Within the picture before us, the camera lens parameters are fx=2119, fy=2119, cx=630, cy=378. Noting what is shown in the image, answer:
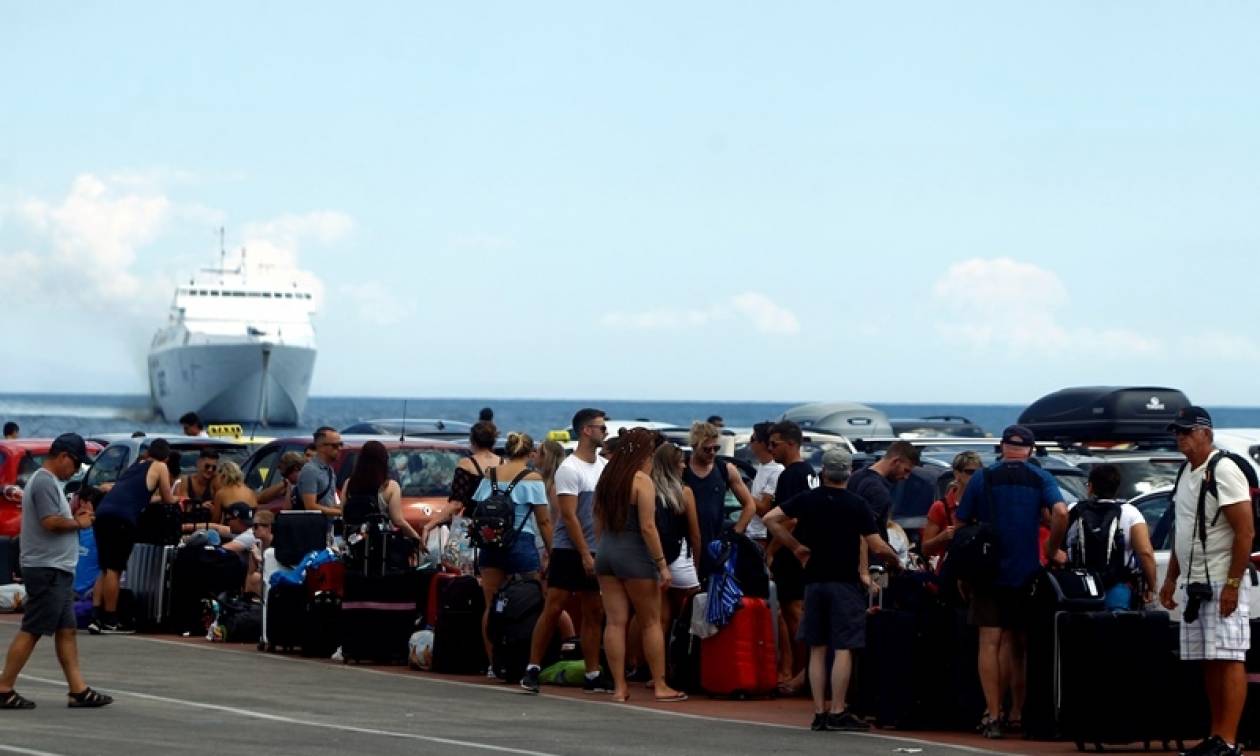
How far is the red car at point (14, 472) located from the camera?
22203 mm

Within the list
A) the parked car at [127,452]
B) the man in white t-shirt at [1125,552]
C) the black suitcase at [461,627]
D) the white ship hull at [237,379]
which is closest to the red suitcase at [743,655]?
the black suitcase at [461,627]

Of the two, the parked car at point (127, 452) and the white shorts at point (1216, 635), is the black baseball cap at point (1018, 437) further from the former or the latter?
the parked car at point (127, 452)

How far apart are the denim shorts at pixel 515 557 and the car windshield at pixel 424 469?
3616 mm

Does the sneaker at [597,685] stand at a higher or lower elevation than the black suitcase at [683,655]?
lower

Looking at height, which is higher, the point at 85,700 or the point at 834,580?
the point at 834,580

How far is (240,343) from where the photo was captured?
348 ft

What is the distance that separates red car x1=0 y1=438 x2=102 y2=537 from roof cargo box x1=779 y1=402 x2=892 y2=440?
13.7 m

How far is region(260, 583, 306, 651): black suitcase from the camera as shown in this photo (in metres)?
16.4

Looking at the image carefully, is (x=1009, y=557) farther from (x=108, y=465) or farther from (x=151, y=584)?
(x=108, y=465)

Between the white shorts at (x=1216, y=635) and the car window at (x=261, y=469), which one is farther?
the car window at (x=261, y=469)

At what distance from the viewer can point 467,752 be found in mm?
10688

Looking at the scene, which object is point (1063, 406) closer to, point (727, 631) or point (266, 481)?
point (266, 481)

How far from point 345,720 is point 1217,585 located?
16.0 ft

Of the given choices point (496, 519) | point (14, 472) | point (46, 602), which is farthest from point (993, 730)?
point (14, 472)
